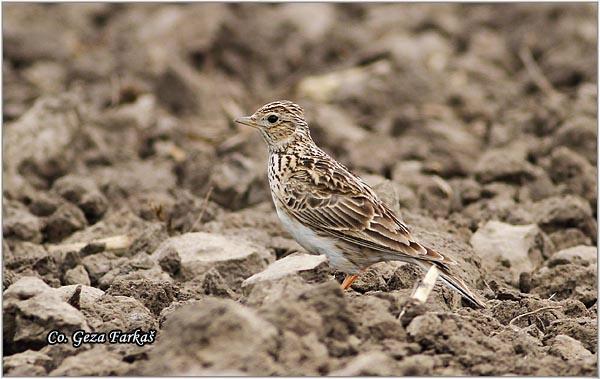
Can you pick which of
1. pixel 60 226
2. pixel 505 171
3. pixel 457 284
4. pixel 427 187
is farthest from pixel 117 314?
pixel 505 171

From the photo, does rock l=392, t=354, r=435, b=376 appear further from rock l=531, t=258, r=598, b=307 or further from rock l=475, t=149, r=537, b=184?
rock l=475, t=149, r=537, b=184

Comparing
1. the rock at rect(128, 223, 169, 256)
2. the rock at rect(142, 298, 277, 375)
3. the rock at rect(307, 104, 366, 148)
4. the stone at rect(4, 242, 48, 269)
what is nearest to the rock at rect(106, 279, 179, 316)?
the stone at rect(4, 242, 48, 269)

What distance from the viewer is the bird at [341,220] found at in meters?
7.03

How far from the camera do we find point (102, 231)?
9055 millimetres

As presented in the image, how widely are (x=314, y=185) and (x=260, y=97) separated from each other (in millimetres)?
6461

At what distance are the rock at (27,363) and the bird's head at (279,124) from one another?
299 cm

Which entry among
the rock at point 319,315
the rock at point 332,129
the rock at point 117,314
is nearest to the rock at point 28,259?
the rock at point 117,314

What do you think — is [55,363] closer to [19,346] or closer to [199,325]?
[19,346]

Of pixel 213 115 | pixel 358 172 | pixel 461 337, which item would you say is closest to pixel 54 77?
pixel 213 115

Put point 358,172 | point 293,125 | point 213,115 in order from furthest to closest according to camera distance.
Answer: point 213,115 → point 358,172 → point 293,125

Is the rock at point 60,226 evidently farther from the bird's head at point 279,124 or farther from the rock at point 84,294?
the rock at point 84,294

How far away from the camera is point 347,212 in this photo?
292 inches

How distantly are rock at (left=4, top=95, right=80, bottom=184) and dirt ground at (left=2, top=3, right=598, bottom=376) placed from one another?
0.08ft

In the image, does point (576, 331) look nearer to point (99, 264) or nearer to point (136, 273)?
point (136, 273)
